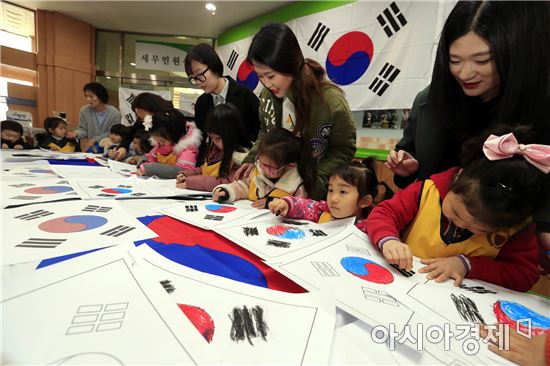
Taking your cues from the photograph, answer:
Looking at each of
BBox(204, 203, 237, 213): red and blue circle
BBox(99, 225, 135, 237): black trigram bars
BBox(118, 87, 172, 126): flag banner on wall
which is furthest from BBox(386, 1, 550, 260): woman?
BBox(118, 87, 172, 126): flag banner on wall

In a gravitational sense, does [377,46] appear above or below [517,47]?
above

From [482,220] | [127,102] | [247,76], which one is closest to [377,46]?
[247,76]

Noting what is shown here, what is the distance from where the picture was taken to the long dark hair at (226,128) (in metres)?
1.18

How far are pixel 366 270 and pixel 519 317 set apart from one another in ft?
0.69

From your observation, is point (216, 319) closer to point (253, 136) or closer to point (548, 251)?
point (548, 251)

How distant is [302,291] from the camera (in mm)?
392

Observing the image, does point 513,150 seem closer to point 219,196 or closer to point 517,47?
point 517,47

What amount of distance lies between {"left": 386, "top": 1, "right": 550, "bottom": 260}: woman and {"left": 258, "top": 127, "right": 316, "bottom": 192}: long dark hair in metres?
0.41

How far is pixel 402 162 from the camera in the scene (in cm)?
72

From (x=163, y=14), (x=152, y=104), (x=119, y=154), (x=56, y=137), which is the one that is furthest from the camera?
(x=163, y=14)

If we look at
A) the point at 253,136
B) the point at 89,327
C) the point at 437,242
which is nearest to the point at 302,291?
the point at 89,327

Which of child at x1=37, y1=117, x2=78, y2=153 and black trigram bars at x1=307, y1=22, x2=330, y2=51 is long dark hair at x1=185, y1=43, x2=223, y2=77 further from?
child at x1=37, y1=117, x2=78, y2=153

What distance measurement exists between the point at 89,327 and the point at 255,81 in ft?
10.3

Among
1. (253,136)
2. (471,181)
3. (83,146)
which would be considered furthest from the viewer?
(83,146)
